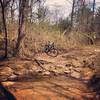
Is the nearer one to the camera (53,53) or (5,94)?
(5,94)

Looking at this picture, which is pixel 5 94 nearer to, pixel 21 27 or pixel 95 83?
pixel 95 83

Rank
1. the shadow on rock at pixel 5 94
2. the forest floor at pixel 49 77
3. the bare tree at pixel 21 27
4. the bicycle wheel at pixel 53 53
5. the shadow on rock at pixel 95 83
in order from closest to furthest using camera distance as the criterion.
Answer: the shadow on rock at pixel 5 94, the forest floor at pixel 49 77, the shadow on rock at pixel 95 83, the bare tree at pixel 21 27, the bicycle wheel at pixel 53 53

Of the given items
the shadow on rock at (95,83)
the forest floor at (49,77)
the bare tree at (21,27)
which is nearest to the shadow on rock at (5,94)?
the forest floor at (49,77)

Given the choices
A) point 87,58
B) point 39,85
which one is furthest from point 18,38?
point 39,85

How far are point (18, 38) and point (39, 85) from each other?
4507 millimetres

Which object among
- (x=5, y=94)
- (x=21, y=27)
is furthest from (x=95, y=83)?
(x=21, y=27)

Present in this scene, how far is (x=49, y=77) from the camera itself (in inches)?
366

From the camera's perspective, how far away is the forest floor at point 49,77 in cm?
Result: 707

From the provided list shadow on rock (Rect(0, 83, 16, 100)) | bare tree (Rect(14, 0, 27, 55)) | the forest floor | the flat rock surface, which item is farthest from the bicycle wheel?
shadow on rock (Rect(0, 83, 16, 100))

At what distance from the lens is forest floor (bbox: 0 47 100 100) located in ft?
23.2

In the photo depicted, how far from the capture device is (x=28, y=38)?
13.1 m

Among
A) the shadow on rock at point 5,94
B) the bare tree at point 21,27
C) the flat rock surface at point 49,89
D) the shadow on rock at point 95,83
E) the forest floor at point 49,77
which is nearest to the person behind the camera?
the shadow on rock at point 5,94

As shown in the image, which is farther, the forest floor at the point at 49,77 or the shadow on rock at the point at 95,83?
the shadow on rock at the point at 95,83

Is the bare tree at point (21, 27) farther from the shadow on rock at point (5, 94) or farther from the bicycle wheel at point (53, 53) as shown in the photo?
the shadow on rock at point (5, 94)
